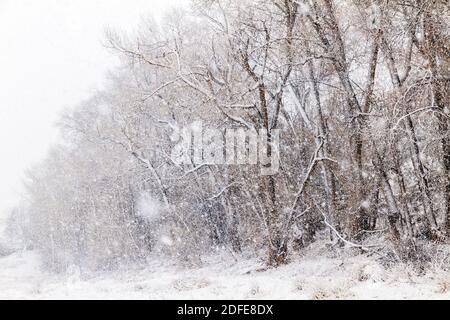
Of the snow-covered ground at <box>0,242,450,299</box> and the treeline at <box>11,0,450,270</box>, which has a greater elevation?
the treeline at <box>11,0,450,270</box>

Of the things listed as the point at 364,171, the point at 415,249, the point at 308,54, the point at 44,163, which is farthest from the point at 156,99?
the point at 44,163

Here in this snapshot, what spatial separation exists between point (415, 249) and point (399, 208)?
68.0 inches

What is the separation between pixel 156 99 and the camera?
22.0m

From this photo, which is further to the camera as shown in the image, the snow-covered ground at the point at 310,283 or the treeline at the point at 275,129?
the treeline at the point at 275,129

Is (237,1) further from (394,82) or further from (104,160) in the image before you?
(104,160)

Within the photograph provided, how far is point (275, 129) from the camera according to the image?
14625 millimetres

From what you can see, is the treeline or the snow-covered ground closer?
the snow-covered ground

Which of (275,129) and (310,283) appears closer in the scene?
(310,283)

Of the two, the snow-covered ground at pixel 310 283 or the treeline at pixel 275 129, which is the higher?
the treeline at pixel 275 129

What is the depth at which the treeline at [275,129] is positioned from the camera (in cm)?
1043

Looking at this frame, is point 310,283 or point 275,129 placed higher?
point 275,129

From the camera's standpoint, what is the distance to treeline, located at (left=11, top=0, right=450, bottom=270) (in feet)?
34.2

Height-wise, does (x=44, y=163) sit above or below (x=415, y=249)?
above

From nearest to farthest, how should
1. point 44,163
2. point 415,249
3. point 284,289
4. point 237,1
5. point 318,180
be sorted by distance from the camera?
point 415,249, point 284,289, point 237,1, point 318,180, point 44,163
